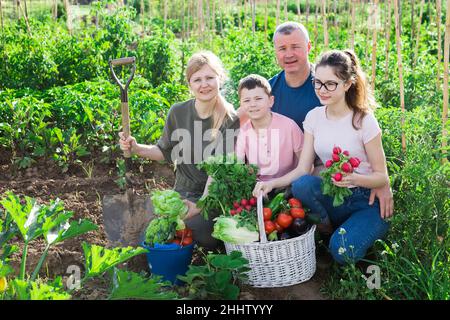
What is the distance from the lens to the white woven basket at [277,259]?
290 centimetres

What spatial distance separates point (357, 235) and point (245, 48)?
2.90 metres

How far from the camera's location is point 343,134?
3.16 metres

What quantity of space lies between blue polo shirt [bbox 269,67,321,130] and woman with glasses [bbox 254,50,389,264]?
0.29 metres

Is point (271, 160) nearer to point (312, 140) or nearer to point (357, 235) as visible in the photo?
point (312, 140)

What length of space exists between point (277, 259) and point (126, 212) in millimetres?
1161

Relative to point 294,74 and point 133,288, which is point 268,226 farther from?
point 294,74

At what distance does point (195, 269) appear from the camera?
279cm

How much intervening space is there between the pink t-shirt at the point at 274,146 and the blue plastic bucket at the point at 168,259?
0.61 meters

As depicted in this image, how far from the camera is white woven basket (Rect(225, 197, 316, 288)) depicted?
290 cm

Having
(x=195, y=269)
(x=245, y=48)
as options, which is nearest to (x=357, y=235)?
(x=195, y=269)
